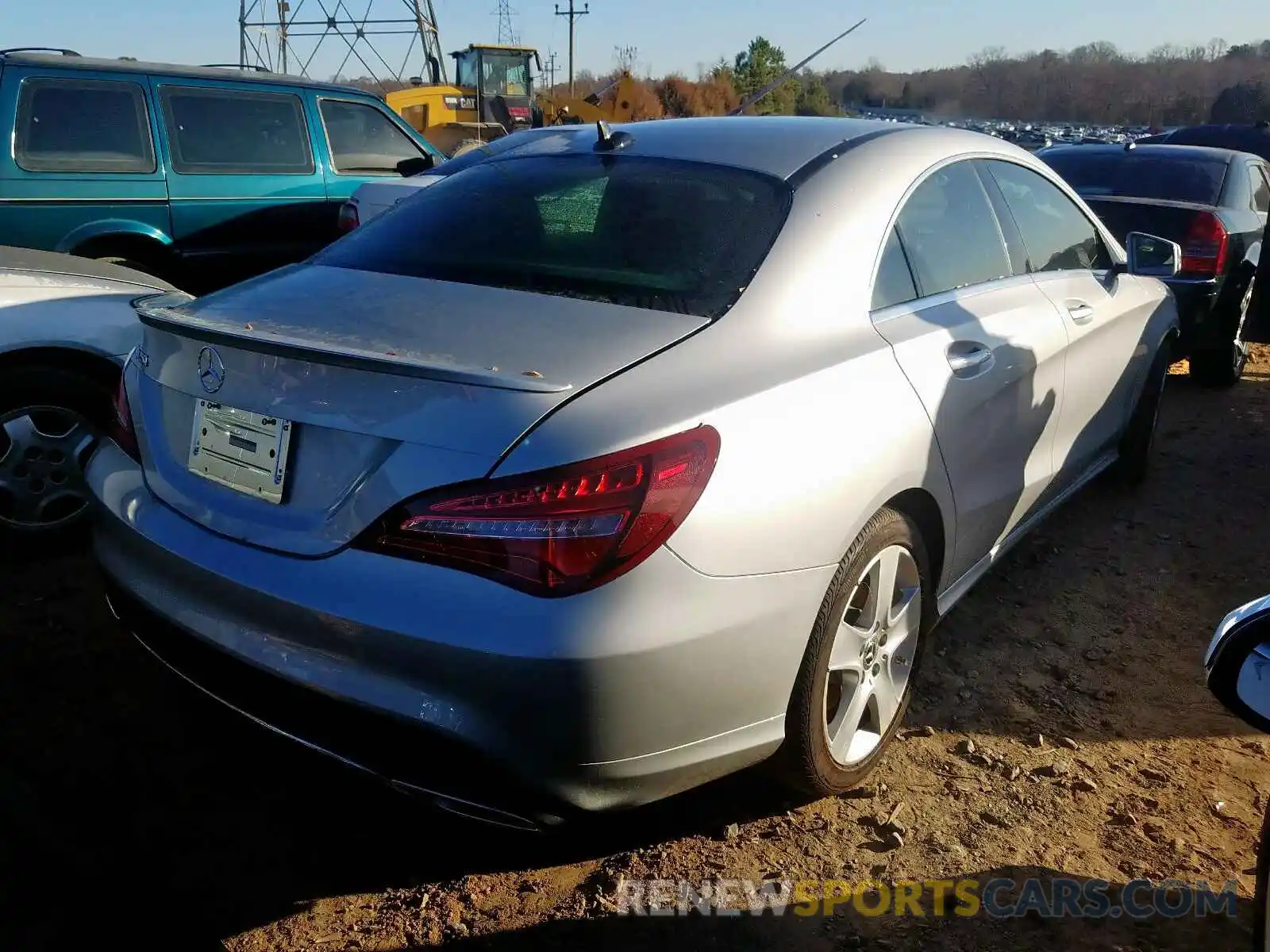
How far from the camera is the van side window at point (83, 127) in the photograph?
557 cm

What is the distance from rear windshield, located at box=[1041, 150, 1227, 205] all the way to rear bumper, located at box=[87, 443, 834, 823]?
5794 millimetres

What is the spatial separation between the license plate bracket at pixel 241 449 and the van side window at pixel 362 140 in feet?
17.6

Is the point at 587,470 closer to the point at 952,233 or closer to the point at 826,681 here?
the point at 826,681

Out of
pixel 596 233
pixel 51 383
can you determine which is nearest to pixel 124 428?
pixel 596 233

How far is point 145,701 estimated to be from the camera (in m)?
2.84

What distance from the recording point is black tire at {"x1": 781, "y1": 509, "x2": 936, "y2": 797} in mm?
2178

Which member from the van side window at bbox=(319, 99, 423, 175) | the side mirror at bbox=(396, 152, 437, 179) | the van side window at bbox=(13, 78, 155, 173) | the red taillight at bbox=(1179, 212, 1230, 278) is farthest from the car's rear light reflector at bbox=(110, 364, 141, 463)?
the red taillight at bbox=(1179, 212, 1230, 278)

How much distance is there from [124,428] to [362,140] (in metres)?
5.36

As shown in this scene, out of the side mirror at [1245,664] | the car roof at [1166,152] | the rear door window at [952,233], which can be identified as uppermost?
the car roof at [1166,152]

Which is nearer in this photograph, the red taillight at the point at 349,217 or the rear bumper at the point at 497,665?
the rear bumper at the point at 497,665

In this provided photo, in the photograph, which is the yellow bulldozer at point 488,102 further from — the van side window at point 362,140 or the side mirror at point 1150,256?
the side mirror at point 1150,256

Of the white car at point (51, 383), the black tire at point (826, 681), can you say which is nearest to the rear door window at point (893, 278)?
the black tire at point (826, 681)

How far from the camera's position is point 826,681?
2275mm

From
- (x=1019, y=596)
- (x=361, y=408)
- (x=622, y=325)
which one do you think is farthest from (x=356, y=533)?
(x=1019, y=596)
